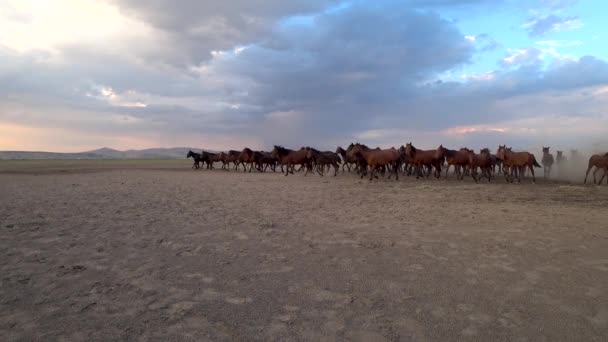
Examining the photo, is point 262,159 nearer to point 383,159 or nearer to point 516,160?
point 383,159

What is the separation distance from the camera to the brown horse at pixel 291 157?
32.0m

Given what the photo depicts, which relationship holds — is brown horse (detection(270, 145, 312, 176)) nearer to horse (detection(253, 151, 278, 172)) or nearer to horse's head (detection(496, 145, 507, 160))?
horse (detection(253, 151, 278, 172))

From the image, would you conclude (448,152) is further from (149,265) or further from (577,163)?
(149,265)

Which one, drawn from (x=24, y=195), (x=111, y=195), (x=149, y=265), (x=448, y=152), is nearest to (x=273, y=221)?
(x=149, y=265)

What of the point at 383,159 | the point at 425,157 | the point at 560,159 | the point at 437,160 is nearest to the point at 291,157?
the point at 383,159

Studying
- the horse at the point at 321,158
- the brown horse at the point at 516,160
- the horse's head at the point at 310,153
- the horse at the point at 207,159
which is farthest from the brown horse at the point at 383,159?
the horse at the point at 207,159

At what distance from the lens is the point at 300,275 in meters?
6.18

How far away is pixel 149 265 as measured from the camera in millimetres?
6496

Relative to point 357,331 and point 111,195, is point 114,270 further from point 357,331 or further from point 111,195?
point 111,195

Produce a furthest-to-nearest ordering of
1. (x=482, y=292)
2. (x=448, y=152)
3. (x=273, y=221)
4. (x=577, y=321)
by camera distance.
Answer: (x=448, y=152)
(x=273, y=221)
(x=482, y=292)
(x=577, y=321)

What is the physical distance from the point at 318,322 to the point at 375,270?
2.18 meters

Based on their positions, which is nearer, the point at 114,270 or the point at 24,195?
the point at 114,270

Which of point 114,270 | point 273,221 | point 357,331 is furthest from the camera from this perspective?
point 273,221

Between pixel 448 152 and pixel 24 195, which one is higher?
pixel 448 152
